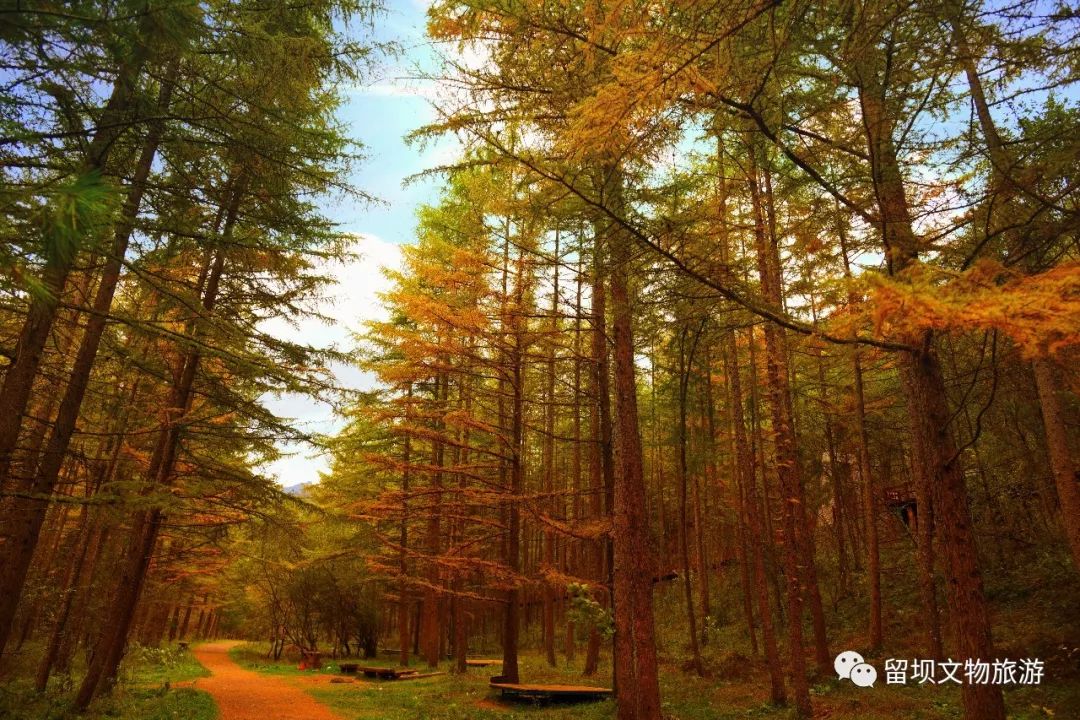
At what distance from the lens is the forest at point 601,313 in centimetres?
396

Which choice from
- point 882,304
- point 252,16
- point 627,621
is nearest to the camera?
point 882,304

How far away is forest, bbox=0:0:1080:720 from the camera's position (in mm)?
3963

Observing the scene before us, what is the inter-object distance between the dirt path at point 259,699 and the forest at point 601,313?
0.74 ft

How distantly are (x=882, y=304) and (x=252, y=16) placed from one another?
7777 mm

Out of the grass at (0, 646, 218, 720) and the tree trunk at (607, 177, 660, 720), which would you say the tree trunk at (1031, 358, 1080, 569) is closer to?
the tree trunk at (607, 177, 660, 720)

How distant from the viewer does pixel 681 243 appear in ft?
16.5

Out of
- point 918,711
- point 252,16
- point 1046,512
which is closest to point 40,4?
point 252,16

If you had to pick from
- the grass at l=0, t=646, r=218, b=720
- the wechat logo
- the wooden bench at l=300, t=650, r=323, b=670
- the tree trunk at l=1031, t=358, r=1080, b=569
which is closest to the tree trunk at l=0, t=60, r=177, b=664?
the grass at l=0, t=646, r=218, b=720

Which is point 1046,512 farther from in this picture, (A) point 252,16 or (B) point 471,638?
(B) point 471,638

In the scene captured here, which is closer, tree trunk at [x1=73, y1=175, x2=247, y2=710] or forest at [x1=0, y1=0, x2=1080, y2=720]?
forest at [x1=0, y1=0, x2=1080, y2=720]

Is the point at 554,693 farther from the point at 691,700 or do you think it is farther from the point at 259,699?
the point at 259,699

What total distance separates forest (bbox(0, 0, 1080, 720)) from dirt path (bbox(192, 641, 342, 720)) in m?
0.23

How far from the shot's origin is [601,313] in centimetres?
1074

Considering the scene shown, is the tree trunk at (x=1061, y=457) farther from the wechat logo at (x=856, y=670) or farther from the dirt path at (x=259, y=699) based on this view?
the dirt path at (x=259, y=699)
